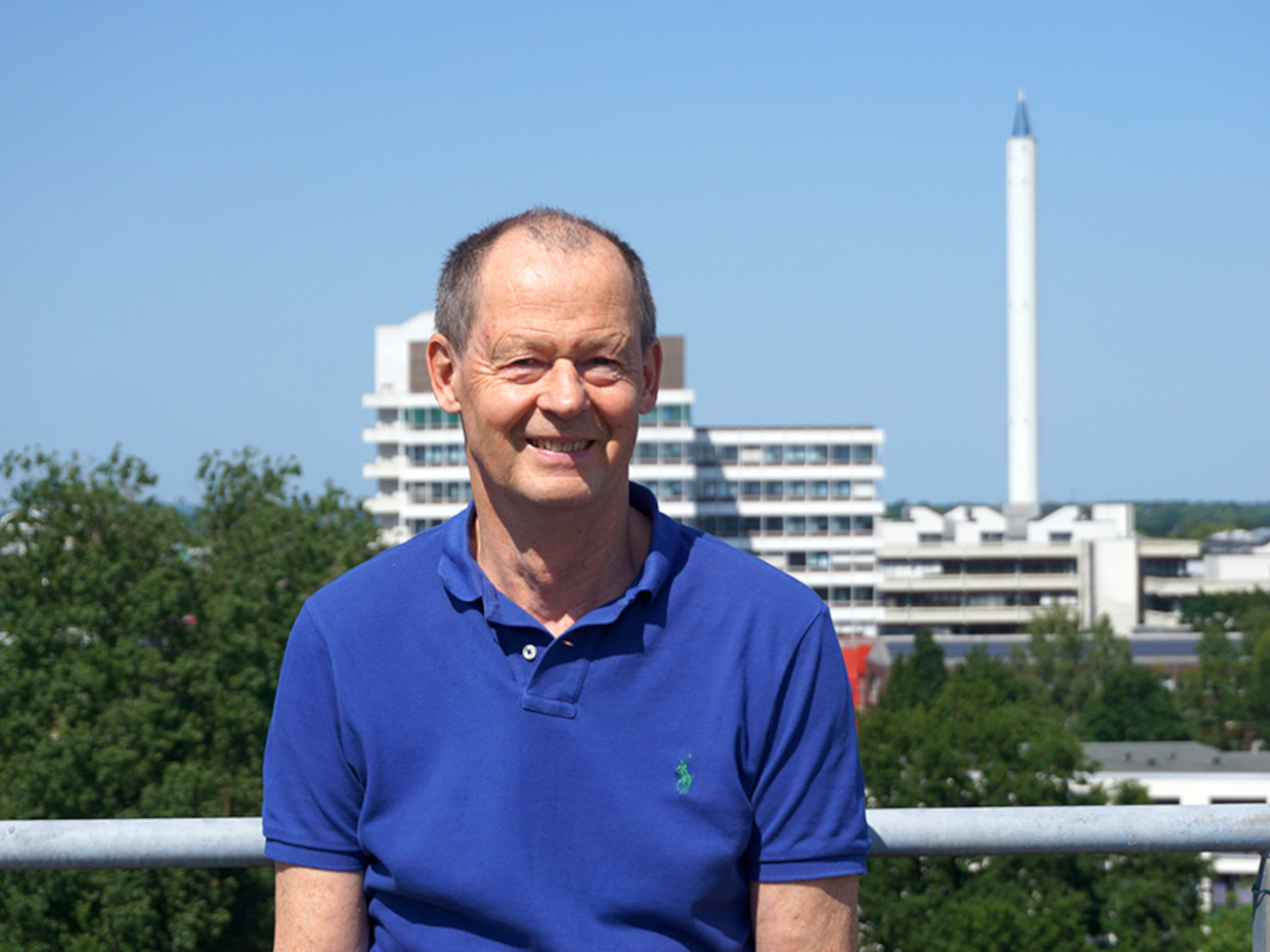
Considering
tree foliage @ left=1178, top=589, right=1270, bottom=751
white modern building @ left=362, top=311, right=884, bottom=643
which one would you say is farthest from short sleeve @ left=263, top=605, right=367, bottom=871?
white modern building @ left=362, top=311, right=884, bottom=643

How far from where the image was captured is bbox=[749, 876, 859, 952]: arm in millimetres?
2459

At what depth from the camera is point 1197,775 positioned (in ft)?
184

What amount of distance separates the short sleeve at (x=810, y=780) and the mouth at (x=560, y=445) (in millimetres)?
507

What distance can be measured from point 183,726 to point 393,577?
29.9m

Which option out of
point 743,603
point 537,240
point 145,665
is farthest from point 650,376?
point 145,665

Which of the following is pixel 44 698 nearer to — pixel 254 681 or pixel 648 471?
pixel 254 681

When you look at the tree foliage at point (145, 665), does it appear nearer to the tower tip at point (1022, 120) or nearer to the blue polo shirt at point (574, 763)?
the blue polo shirt at point (574, 763)

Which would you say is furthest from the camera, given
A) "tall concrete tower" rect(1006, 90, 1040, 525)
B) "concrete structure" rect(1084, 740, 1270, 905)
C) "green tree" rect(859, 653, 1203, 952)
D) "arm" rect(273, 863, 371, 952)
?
"tall concrete tower" rect(1006, 90, 1040, 525)

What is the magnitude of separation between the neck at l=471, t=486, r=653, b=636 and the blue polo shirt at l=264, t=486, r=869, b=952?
0.09 meters

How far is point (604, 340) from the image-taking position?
2535mm

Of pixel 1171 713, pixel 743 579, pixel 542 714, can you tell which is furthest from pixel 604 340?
pixel 1171 713

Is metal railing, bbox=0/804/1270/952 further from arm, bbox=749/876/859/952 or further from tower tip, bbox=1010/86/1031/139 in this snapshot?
tower tip, bbox=1010/86/1031/139

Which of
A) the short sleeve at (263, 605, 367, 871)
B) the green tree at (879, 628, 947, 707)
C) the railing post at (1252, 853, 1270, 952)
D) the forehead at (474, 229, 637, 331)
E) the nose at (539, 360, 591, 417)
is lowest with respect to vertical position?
the green tree at (879, 628, 947, 707)

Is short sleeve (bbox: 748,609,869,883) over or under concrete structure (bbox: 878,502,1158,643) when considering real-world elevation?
over
